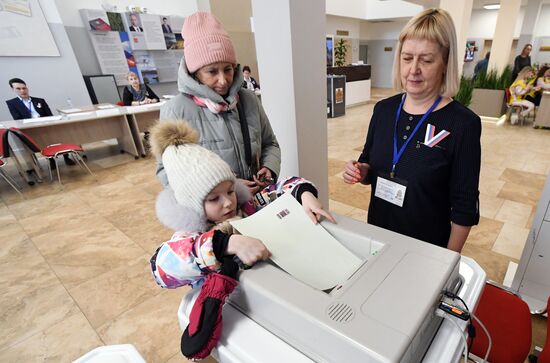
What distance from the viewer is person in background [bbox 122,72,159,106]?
529 centimetres

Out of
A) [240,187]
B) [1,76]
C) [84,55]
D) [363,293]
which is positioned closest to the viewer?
[363,293]

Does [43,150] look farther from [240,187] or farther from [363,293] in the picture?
[363,293]

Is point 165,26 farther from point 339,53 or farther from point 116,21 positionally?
point 339,53

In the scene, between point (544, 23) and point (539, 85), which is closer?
point (539, 85)

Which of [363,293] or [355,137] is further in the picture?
[355,137]

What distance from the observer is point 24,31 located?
5121 mm

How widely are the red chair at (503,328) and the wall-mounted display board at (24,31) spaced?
735 cm

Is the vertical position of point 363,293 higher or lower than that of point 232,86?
lower

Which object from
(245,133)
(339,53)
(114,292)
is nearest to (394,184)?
(245,133)

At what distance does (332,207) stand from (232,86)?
204 cm

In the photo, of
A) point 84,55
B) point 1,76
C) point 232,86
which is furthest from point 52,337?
point 84,55

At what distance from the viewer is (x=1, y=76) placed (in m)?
5.05

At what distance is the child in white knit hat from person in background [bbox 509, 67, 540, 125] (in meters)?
6.79

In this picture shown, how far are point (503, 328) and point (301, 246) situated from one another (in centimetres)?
83
